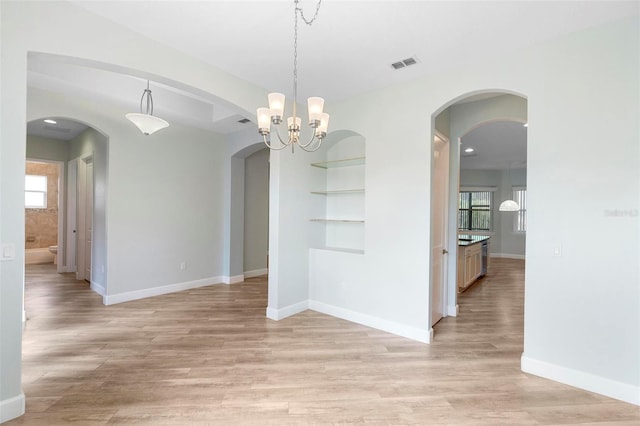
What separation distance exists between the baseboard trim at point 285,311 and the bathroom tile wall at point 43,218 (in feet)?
31.9

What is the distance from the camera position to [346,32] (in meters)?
2.57

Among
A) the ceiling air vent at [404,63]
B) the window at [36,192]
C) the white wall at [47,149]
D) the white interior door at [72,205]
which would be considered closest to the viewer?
the ceiling air vent at [404,63]

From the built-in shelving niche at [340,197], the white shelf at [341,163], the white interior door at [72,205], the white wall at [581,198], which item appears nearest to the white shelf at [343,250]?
the built-in shelving niche at [340,197]

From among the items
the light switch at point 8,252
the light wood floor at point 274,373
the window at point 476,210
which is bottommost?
the light wood floor at point 274,373

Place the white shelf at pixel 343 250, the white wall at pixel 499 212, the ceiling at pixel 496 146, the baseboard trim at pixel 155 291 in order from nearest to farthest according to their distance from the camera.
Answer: the white shelf at pixel 343 250, the baseboard trim at pixel 155 291, the ceiling at pixel 496 146, the white wall at pixel 499 212

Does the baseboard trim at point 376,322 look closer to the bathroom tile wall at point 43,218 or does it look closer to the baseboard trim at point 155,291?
the baseboard trim at point 155,291

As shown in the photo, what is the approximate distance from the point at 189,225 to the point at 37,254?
21.3 feet

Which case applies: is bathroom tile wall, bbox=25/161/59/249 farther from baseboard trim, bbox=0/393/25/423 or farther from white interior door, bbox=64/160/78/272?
baseboard trim, bbox=0/393/25/423

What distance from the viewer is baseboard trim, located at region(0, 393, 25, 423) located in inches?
77.5

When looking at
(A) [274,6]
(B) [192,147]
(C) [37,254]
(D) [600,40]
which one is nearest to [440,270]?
(D) [600,40]

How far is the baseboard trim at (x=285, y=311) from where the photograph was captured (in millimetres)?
3938

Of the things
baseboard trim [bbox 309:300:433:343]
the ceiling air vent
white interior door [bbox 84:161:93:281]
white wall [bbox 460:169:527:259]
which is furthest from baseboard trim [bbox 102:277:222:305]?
white wall [bbox 460:169:527:259]

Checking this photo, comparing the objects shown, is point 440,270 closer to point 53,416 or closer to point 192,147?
point 53,416

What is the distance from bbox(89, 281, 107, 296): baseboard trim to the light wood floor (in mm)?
587
